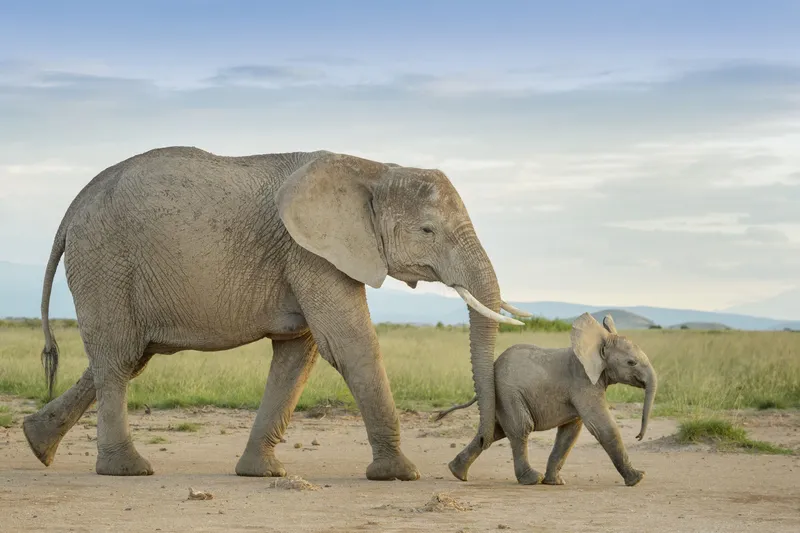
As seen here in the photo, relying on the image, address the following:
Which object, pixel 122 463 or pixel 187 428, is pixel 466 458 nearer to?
pixel 122 463

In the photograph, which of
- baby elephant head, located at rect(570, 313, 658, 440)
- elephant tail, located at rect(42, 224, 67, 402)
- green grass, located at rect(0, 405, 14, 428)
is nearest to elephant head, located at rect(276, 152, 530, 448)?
baby elephant head, located at rect(570, 313, 658, 440)

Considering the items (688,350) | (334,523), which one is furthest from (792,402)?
(334,523)

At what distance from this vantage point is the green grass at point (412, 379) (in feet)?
56.0

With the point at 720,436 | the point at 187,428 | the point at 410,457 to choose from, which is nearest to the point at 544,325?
the point at 187,428

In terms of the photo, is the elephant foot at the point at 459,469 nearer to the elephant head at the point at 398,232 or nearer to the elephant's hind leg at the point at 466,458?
the elephant's hind leg at the point at 466,458

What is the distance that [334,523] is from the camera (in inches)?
317

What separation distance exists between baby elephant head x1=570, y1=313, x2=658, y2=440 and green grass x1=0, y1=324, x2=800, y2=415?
4626 mm

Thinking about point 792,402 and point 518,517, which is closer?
point 518,517

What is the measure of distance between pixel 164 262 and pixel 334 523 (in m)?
3.54

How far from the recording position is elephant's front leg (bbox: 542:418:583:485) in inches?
408

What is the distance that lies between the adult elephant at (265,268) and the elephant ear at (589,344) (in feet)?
2.17

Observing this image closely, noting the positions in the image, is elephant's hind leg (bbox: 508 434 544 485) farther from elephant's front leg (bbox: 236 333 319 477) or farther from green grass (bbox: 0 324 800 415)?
green grass (bbox: 0 324 800 415)

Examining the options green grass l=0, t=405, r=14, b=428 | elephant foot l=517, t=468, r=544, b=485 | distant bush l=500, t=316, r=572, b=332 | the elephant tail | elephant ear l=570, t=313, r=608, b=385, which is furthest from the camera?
distant bush l=500, t=316, r=572, b=332

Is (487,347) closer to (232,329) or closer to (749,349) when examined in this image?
(232,329)
